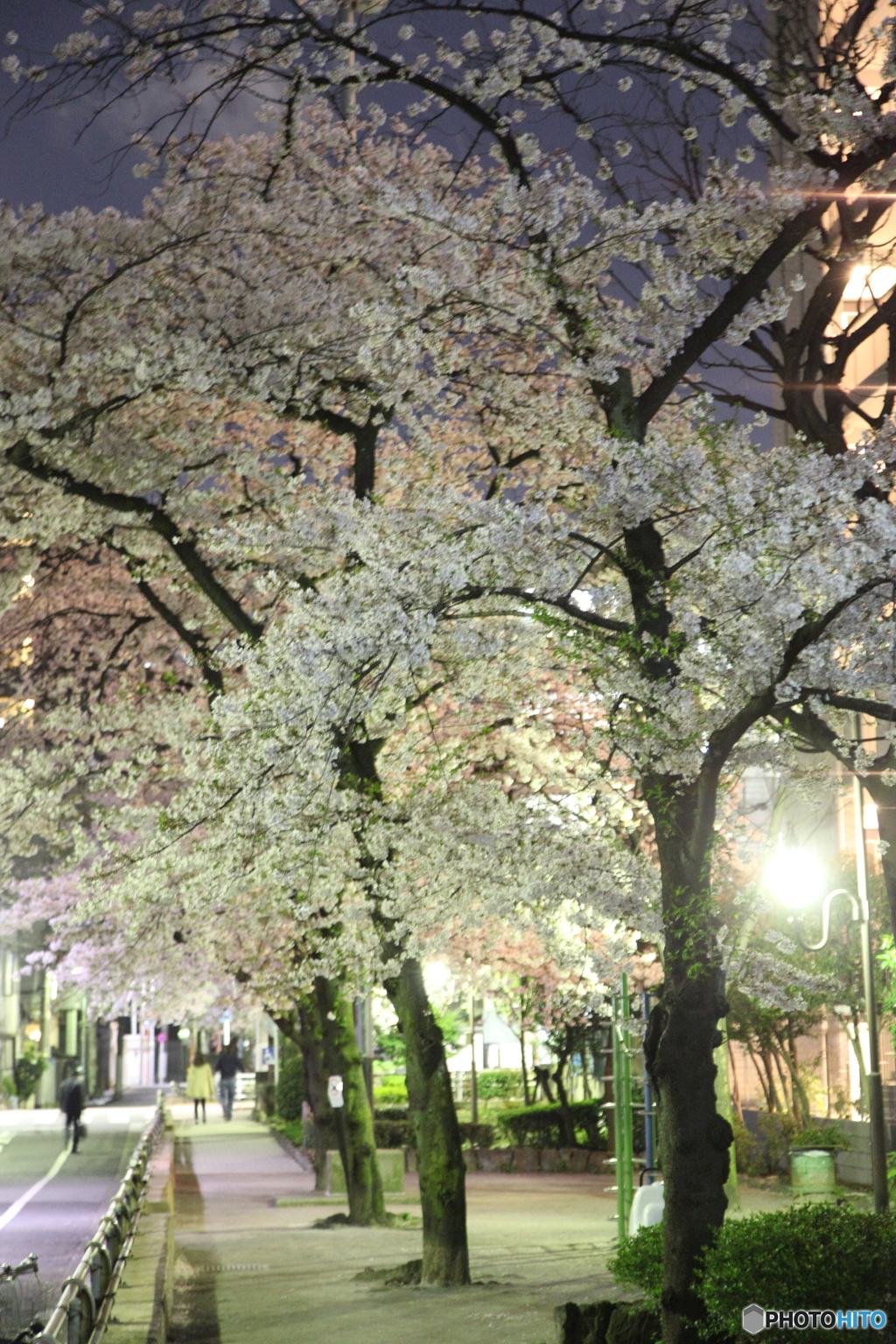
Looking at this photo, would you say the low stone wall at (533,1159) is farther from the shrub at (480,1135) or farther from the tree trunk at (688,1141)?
the tree trunk at (688,1141)

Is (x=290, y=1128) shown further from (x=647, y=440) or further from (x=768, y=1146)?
(x=647, y=440)

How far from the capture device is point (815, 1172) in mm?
20281

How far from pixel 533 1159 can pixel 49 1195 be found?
379 inches

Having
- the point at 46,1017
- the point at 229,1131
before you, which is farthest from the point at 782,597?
the point at 46,1017

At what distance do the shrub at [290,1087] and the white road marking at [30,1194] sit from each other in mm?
9083

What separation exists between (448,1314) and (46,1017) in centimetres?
6442

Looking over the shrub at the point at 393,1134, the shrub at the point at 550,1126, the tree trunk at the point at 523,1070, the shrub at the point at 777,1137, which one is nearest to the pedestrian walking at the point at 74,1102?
the shrub at the point at 393,1134

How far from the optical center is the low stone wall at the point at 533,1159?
27.2 meters

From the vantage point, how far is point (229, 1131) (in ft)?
133

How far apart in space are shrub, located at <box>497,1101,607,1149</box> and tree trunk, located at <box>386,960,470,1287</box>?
14375 millimetres

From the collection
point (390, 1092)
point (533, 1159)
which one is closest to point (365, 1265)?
point (533, 1159)

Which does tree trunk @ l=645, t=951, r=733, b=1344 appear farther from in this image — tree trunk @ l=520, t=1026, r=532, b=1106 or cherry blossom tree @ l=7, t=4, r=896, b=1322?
tree trunk @ l=520, t=1026, r=532, b=1106

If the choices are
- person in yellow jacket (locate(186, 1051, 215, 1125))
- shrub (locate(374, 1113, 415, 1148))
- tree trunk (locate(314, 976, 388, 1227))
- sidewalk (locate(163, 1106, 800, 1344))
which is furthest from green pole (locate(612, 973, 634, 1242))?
person in yellow jacket (locate(186, 1051, 215, 1125))

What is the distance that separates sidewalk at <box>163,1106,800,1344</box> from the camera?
1145 cm
